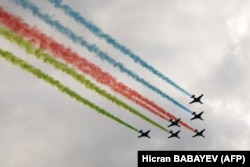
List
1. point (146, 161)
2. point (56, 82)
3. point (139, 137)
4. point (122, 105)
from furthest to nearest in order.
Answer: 1. point (139, 137)
2. point (146, 161)
3. point (122, 105)
4. point (56, 82)

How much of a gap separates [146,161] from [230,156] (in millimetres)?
10851

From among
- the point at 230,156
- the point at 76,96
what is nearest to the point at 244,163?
the point at 230,156

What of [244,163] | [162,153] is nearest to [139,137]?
[162,153]

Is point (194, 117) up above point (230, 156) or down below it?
above

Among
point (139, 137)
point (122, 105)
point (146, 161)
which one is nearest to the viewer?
point (122, 105)

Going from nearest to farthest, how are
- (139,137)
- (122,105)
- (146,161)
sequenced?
(122,105)
(146,161)
(139,137)

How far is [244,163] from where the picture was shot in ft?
226

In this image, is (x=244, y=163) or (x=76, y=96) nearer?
(x=76, y=96)

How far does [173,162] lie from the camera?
68500 mm

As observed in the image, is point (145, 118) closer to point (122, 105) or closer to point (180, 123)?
point (122, 105)

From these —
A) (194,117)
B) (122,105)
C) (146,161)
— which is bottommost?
(146,161)

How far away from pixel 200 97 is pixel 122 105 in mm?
26686

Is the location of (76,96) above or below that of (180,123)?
below

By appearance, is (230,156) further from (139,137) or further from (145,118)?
(139,137)
